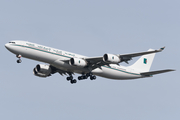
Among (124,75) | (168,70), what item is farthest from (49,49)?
(168,70)

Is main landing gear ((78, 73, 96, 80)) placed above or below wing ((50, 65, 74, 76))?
below

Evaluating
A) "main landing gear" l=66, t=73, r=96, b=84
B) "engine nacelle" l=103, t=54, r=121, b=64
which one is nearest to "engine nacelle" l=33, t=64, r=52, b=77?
"main landing gear" l=66, t=73, r=96, b=84

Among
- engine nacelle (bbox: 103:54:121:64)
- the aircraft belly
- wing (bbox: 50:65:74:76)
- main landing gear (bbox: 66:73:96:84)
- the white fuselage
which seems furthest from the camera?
wing (bbox: 50:65:74:76)

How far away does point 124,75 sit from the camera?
58.3m

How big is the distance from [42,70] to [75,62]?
7626 millimetres

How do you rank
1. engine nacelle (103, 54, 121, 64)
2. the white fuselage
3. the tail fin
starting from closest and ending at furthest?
the white fuselage
engine nacelle (103, 54, 121, 64)
the tail fin

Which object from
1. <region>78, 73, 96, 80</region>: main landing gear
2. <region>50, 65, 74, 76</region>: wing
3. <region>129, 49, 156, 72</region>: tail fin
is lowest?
<region>78, 73, 96, 80</region>: main landing gear

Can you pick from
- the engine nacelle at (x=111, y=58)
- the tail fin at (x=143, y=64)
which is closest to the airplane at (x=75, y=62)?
the engine nacelle at (x=111, y=58)

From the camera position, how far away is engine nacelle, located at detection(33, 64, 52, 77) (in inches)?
2173

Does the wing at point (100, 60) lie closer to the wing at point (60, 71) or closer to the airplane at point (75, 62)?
the airplane at point (75, 62)

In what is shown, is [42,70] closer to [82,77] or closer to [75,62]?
[82,77]

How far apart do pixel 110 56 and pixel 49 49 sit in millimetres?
9235

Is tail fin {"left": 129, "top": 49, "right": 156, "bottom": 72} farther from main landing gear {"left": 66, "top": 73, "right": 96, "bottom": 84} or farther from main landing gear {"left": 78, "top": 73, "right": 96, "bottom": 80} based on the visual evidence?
main landing gear {"left": 66, "top": 73, "right": 96, "bottom": 84}

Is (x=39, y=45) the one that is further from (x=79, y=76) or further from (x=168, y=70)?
(x=168, y=70)
